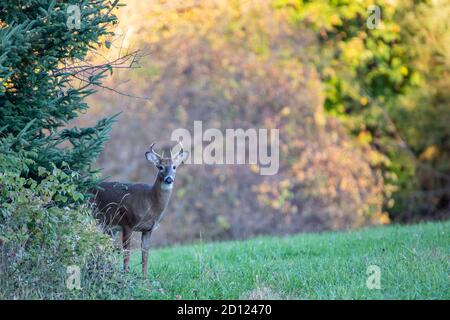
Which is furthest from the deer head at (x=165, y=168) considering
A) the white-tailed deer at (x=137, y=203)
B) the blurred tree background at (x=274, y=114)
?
the blurred tree background at (x=274, y=114)

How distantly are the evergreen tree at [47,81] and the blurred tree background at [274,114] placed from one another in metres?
9.71

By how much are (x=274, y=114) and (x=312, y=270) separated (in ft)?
37.2

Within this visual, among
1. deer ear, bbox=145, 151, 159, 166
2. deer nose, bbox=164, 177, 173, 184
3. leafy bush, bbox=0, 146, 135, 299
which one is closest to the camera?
leafy bush, bbox=0, 146, 135, 299

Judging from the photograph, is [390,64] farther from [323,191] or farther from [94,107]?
[94,107]

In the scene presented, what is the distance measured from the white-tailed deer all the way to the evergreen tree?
1316 mm

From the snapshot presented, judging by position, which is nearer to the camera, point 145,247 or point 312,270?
point 312,270

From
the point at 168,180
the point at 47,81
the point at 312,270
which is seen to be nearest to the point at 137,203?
the point at 168,180

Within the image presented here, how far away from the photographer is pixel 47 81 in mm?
8727

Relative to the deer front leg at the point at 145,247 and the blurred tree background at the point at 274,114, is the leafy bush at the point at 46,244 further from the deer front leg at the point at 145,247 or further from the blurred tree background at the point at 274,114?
the blurred tree background at the point at 274,114

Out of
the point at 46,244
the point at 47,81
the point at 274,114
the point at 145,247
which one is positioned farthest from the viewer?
the point at 274,114

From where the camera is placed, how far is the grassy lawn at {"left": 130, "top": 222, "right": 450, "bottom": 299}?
777 centimetres

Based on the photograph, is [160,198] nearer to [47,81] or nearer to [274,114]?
[47,81]

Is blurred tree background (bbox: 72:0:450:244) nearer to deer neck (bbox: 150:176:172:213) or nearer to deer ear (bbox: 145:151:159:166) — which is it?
deer ear (bbox: 145:151:159:166)

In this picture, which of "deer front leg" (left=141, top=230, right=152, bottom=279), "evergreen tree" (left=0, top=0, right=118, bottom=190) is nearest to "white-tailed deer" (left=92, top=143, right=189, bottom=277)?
"deer front leg" (left=141, top=230, right=152, bottom=279)
